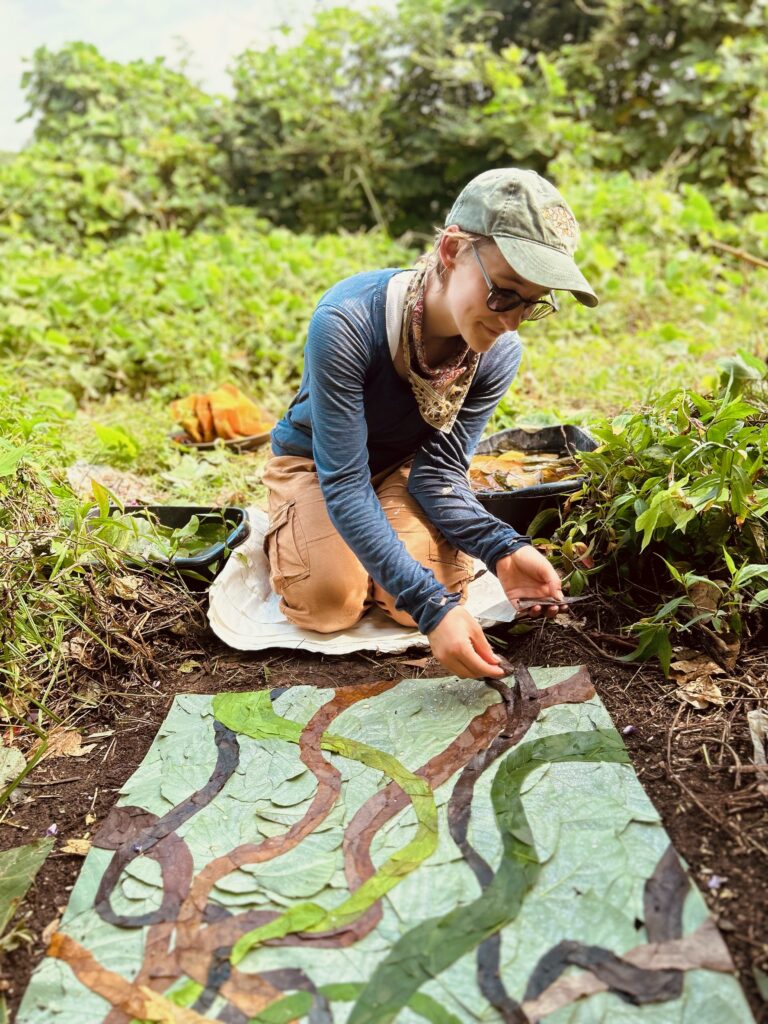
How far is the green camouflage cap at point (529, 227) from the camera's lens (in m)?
1.37

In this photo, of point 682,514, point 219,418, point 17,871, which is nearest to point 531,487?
point 682,514

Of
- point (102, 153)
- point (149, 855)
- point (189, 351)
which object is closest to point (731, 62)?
point (189, 351)

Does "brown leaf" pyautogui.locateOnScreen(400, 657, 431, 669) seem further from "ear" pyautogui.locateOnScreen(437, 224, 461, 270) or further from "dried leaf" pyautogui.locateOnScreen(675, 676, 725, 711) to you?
"ear" pyautogui.locateOnScreen(437, 224, 461, 270)

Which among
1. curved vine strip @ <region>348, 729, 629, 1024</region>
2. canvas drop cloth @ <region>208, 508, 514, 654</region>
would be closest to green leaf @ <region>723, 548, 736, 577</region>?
curved vine strip @ <region>348, 729, 629, 1024</region>

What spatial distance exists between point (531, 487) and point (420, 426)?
0.32 meters

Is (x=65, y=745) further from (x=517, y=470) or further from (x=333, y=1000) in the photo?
(x=517, y=470)

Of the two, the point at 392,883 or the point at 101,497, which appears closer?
the point at 392,883

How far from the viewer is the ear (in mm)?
1486

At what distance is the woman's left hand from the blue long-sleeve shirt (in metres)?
0.04

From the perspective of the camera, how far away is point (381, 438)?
6.48ft

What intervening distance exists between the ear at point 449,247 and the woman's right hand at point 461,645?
638 mm

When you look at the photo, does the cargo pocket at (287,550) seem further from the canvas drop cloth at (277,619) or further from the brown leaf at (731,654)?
the brown leaf at (731,654)

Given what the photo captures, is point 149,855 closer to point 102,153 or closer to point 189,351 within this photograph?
point 189,351

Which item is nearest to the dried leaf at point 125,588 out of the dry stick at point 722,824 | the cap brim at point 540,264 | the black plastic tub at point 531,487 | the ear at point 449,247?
the black plastic tub at point 531,487
